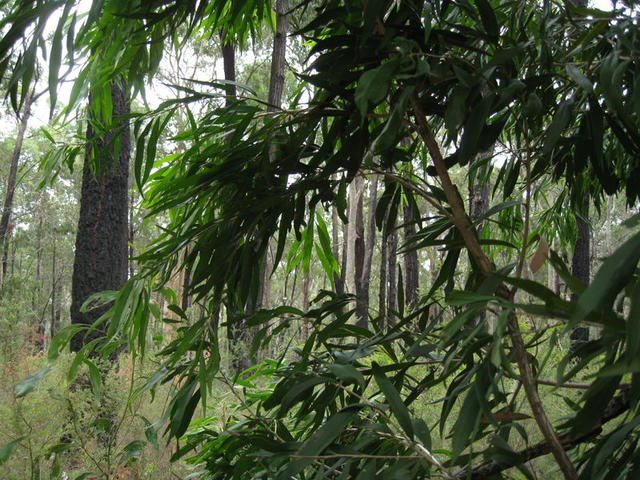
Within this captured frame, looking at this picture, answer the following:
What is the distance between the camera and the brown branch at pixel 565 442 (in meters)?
0.90

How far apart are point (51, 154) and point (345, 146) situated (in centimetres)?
88

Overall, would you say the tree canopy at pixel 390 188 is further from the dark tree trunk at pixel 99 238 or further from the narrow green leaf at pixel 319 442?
the dark tree trunk at pixel 99 238

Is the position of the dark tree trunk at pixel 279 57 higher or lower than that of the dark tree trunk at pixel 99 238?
higher

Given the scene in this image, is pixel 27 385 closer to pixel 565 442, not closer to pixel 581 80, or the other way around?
pixel 565 442

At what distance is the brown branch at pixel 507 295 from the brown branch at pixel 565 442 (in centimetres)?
2

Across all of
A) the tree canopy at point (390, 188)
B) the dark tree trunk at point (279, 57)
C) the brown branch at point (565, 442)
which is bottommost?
the brown branch at point (565, 442)

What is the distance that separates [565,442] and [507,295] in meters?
0.25

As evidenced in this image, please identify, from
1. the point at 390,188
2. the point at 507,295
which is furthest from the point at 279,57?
the point at 507,295

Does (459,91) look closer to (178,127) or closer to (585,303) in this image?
(585,303)

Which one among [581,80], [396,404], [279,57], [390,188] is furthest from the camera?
[279,57]

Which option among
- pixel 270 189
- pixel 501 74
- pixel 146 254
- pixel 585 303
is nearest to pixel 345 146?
pixel 270 189

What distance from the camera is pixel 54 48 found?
2.97ft

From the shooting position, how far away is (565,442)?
0.96m

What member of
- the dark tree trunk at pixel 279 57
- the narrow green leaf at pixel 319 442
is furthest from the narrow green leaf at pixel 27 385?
the dark tree trunk at pixel 279 57
